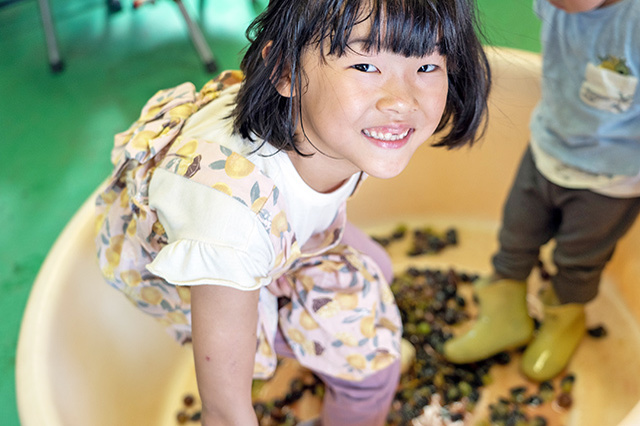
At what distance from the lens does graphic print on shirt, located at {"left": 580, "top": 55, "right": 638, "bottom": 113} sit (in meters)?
0.97

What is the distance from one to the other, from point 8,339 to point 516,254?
3.43ft

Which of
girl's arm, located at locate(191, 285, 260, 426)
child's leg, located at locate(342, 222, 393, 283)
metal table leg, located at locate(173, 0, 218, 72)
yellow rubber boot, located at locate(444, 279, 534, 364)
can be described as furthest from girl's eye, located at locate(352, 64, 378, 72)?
metal table leg, located at locate(173, 0, 218, 72)

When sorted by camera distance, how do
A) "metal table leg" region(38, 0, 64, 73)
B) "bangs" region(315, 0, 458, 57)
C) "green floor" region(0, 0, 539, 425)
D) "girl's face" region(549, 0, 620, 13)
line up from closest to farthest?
"bangs" region(315, 0, 458, 57), "girl's face" region(549, 0, 620, 13), "green floor" region(0, 0, 539, 425), "metal table leg" region(38, 0, 64, 73)

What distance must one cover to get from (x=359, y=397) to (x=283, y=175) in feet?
1.32

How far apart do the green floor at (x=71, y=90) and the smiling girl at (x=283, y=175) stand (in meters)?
0.61

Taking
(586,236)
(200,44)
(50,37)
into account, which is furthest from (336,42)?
(50,37)

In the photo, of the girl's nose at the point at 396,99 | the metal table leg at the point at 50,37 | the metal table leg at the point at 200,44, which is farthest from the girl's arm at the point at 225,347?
the metal table leg at the point at 50,37

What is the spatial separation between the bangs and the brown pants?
1.85ft

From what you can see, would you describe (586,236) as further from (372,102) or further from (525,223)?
(372,102)

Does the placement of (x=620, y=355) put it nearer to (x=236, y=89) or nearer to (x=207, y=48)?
(x=236, y=89)

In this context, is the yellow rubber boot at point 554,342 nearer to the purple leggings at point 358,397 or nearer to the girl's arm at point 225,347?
the purple leggings at point 358,397

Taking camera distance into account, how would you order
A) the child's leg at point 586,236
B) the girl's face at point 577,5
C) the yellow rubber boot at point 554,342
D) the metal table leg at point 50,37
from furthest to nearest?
1. the metal table leg at point 50,37
2. the yellow rubber boot at point 554,342
3. the child's leg at point 586,236
4. the girl's face at point 577,5

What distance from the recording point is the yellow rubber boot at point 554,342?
124cm

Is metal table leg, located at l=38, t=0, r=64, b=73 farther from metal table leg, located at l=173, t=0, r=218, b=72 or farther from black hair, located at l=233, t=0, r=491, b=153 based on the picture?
black hair, located at l=233, t=0, r=491, b=153
